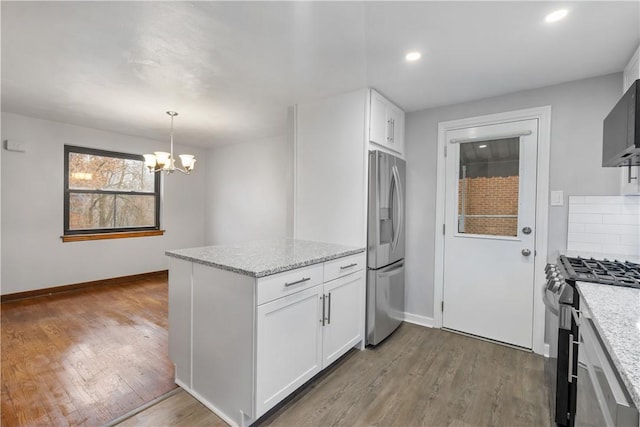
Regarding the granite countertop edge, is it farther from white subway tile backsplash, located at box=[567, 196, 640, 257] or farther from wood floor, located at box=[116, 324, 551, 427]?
white subway tile backsplash, located at box=[567, 196, 640, 257]

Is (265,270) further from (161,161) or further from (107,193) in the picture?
(107,193)

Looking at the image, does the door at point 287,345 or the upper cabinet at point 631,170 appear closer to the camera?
the door at point 287,345

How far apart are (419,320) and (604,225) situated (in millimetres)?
1745

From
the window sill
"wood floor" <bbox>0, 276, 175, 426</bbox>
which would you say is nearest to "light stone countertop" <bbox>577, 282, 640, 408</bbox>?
"wood floor" <bbox>0, 276, 175, 426</bbox>

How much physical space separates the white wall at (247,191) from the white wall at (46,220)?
3.70 ft

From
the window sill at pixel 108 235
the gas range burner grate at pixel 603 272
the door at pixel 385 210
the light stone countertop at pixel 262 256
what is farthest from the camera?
the window sill at pixel 108 235

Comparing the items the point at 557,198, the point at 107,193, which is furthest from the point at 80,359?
the point at 557,198

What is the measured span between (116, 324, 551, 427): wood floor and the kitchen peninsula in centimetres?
13

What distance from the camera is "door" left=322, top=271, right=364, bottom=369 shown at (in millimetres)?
2088

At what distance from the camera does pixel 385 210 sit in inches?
106

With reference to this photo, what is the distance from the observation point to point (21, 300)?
375cm

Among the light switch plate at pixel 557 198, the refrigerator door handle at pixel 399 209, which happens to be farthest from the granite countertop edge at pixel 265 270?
the light switch plate at pixel 557 198

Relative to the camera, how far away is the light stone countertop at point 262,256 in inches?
64.2

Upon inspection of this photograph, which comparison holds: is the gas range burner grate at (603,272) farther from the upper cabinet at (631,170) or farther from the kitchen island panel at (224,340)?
the kitchen island panel at (224,340)
